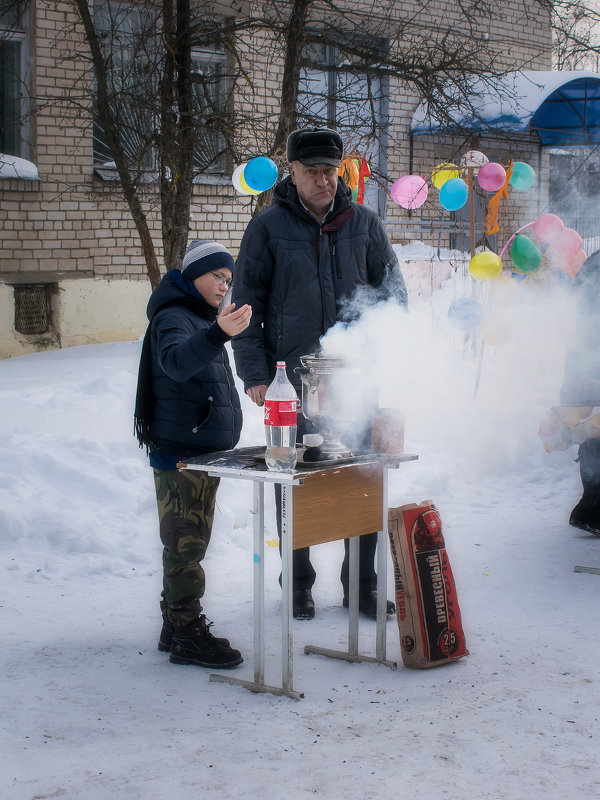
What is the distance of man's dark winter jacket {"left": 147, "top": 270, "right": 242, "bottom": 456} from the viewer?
3.85 meters

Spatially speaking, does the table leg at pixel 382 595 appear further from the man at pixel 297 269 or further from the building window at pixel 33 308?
the building window at pixel 33 308

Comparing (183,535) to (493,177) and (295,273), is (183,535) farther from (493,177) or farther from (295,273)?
(493,177)

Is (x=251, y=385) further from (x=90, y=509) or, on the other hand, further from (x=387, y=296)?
(x=90, y=509)

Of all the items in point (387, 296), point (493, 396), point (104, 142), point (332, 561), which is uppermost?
point (104, 142)

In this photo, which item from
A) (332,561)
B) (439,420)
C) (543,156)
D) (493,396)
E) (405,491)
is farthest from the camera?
(543,156)

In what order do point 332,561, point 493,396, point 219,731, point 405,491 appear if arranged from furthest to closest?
point 493,396 → point 405,491 → point 332,561 → point 219,731

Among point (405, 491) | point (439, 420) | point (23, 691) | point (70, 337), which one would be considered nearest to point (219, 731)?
point (23, 691)

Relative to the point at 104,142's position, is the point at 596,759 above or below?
below

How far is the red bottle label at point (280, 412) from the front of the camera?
11.4 ft

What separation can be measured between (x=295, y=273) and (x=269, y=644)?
1679 millimetres

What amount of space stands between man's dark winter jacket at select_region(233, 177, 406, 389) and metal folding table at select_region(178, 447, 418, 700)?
59cm

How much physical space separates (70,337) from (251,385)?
6677 mm

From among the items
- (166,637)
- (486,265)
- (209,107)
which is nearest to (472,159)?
(486,265)

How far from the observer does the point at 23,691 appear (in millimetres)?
3627
